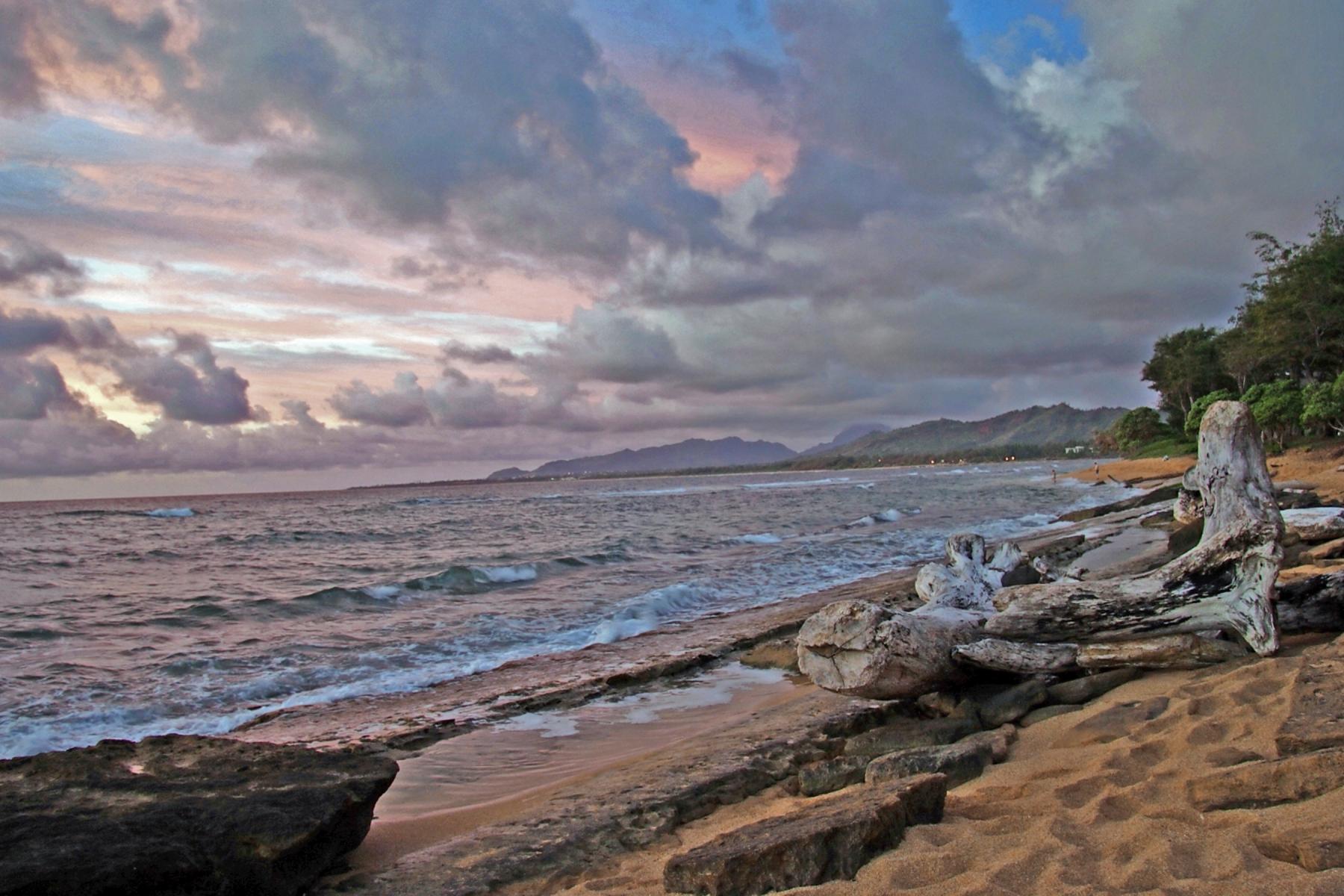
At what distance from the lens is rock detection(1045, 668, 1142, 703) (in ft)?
18.7

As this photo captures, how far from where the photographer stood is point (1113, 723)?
500 centimetres

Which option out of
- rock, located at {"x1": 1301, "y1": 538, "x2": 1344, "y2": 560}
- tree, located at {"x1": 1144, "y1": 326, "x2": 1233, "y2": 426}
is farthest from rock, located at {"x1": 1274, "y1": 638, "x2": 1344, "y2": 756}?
tree, located at {"x1": 1144, "y1": 326, "x2": 1233, "y2": 426}

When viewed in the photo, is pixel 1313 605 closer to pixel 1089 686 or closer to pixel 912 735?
pixel 1089 686

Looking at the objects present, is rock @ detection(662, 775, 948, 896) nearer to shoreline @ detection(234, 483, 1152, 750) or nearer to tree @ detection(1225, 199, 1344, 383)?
shoreline @ detection(234, 483, 1152, 750)

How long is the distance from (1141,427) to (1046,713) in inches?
3493

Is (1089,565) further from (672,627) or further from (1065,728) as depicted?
(1065,728)

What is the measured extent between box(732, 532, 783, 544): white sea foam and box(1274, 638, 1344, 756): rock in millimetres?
21487

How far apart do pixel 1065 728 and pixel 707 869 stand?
2846 millimetres

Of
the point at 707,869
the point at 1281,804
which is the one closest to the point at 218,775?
the point at 707,869

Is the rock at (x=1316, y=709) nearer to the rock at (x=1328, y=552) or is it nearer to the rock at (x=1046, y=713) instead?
the rock at (x=1046, y=713)

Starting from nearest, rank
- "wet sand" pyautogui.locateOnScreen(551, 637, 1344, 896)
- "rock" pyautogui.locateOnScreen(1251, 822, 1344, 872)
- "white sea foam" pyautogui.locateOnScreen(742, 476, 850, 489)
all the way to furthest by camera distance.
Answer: "rock" pyautogui.locateOnScreen(1251, 822, 1344, 872), "wet sand" pyautogui.locateOnScreen(551, 637, 1344, 896), "white sea foam" pyautogui.locateOnScreen(742, 476, 850, 489)

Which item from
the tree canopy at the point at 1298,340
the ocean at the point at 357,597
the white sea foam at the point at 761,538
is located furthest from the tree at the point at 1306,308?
the white sea foam at the point at 761,538

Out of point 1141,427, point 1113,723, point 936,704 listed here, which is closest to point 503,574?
point 936,704

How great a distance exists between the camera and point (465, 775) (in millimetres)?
6789
